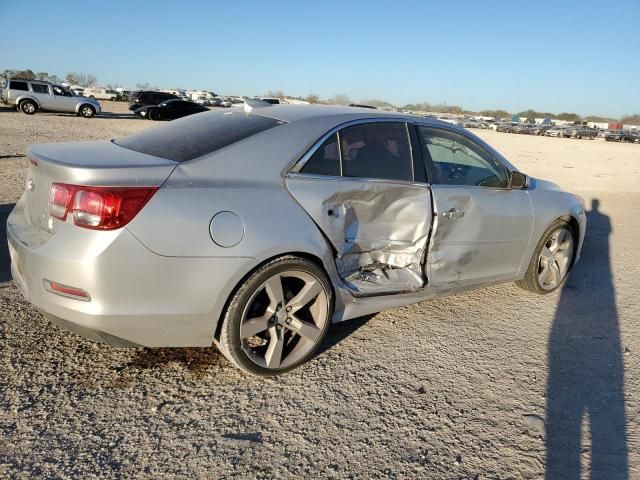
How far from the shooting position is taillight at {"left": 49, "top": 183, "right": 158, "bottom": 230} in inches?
96.3

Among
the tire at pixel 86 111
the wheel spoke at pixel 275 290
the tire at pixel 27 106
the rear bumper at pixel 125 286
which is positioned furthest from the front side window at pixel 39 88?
the wheel spoke at pixel 275 290

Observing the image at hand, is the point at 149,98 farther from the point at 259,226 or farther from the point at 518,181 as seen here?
the point at 259,226

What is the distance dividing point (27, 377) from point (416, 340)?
8.15 feet

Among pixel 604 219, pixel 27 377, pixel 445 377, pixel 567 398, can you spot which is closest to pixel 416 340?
pixel 445 377

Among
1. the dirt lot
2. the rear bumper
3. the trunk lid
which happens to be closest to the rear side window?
the dirt lot


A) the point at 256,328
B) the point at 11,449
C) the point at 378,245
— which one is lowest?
the point at 11,449

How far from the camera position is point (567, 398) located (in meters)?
3.00

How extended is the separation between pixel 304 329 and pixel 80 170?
1.53m

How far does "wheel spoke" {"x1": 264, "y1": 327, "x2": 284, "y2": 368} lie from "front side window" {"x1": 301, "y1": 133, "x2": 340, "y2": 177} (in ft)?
3.28

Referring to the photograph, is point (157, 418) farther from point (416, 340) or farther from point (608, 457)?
point (608, 457)

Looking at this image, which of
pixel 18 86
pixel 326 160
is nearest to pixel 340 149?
pixel 326 160

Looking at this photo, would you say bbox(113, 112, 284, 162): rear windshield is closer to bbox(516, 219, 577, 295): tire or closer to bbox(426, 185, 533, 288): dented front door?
bbox(426, 185, 533, 288): dented front door

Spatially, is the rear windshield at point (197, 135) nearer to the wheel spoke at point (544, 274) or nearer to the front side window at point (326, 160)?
the front side window at point (326, 160)

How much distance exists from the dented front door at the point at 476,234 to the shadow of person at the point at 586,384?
702 millimetres
